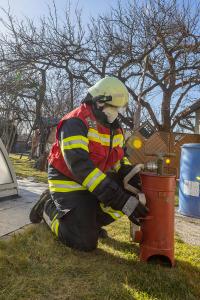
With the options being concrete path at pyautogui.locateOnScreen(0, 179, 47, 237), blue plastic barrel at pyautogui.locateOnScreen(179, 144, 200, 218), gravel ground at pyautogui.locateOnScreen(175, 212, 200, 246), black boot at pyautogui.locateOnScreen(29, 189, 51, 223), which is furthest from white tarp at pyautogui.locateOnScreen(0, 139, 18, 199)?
blue plastic barrel at pyautogui.locateOnScreen(179, 144, 200, 218)

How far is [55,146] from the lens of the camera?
9.59ft

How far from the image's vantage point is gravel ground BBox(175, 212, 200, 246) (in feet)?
→ 11.5

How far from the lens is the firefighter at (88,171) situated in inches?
95.7

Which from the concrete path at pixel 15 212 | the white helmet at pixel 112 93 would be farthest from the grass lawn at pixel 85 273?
the white helmet at pixel 112 93

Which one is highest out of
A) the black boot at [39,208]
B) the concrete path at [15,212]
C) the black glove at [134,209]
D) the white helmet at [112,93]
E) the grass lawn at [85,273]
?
the white helmet at [112,93]

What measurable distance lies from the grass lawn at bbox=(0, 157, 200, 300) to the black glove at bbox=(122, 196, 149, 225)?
1.21 ft

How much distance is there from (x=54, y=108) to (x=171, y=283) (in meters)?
15.8

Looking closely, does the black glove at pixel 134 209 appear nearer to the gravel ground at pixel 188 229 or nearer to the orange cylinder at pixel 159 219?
the orange cylinder at pixel 159 219

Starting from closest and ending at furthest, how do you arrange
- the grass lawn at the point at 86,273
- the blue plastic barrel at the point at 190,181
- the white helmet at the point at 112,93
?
the grass lawn at the point at 86,273
the white helmet at the point at 112,93
the blue plastic barrel at the point at 190,181

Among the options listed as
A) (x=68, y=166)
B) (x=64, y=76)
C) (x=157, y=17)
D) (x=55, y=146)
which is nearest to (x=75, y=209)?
(x=68, y=166)

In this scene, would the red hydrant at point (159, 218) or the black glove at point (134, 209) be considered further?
the red hydrant at point (159, 218)

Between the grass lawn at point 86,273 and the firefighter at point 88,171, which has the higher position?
the firefighter at point 88,171

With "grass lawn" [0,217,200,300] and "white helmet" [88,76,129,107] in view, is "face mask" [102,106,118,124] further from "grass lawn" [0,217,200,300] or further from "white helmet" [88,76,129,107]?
"grass lawn" [0,217,200,300]

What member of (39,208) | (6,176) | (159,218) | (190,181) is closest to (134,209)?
(159,218)
